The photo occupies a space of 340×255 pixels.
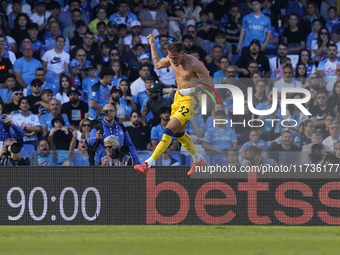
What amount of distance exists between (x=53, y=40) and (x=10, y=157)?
6.20 meters

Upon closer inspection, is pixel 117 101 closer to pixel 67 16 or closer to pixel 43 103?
pixel 43 103

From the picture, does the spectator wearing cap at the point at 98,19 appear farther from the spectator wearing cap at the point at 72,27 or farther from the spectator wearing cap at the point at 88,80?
the spectator wearing cap at the point at 88,80

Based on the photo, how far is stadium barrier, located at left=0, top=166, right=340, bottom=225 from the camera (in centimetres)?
1084

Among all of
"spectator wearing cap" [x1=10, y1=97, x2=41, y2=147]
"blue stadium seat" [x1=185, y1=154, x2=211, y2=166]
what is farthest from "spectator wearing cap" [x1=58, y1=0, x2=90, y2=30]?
"blue stadium seat" [x1=185, y1=154, x2=211, y2=166]

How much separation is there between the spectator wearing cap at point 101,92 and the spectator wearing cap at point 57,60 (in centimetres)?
145

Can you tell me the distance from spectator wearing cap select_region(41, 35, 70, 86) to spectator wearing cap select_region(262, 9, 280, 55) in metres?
5.45

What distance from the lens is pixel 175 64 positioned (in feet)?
34.0

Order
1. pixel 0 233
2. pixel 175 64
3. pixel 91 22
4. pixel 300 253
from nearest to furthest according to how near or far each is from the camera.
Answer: pixel 300 253 → pixel 0 233 → pixel 175 64 → pixel 91 22

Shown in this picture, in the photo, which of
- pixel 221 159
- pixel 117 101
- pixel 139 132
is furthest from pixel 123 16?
pixel 221 159

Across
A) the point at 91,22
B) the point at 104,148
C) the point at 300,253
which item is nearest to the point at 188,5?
Result: the point at 91,22

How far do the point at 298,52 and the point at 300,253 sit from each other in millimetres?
11009

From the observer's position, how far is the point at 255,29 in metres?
17.3

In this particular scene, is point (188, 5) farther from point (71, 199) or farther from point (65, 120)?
point (71, 199)

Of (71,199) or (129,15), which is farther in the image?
(129,15)
